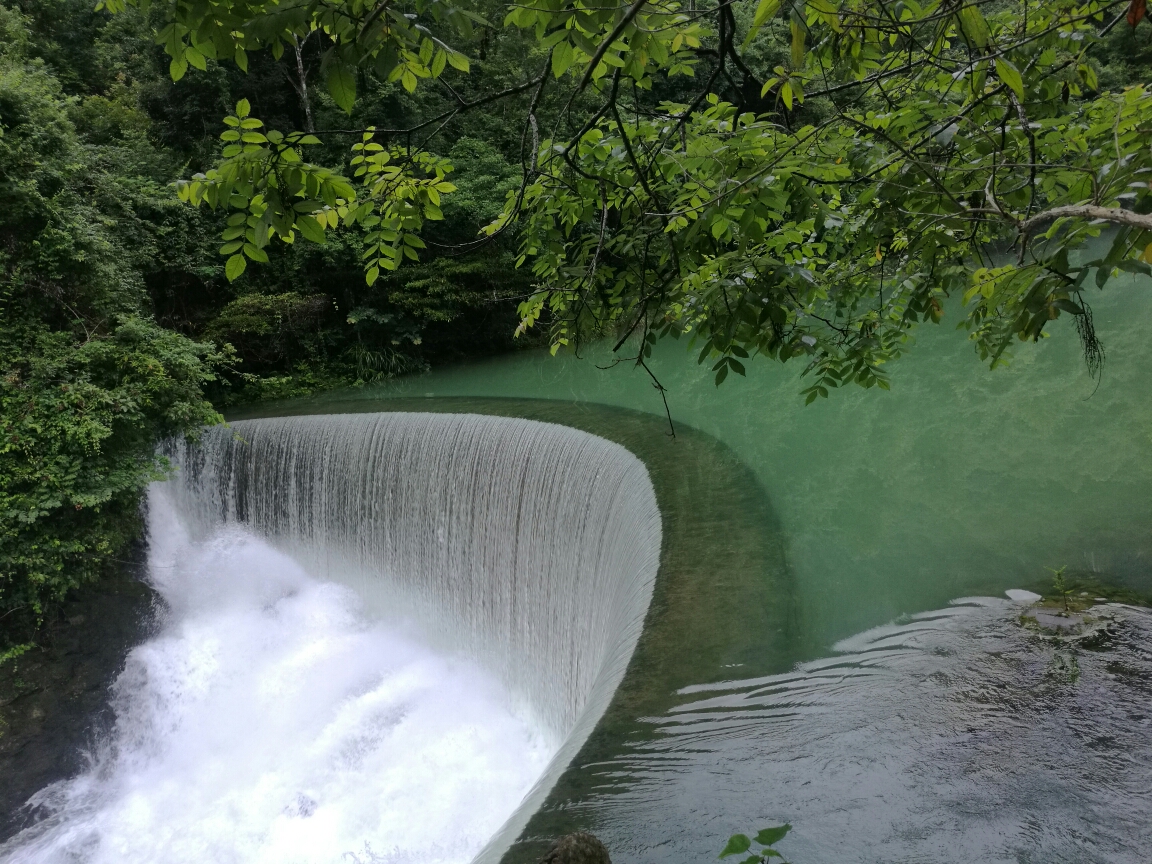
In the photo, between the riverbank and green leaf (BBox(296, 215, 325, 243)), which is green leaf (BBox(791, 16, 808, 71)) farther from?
the riverbank

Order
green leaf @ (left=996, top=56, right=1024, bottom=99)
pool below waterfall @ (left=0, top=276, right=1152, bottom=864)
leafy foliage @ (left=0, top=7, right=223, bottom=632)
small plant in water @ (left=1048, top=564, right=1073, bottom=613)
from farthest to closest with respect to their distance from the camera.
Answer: leafy foliage @ (left=0, top=7, right=223, bottom=632), small plant in water @ (left=1048, top=564, right=1073, bottom=613), pool below waterfall @ (left=0, top=276, right=1152, bottom=864), green leaf @ (left=996, top=56, right=1024, bottom=99)

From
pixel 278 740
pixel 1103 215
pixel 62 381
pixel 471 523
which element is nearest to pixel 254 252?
pixel 1103 215

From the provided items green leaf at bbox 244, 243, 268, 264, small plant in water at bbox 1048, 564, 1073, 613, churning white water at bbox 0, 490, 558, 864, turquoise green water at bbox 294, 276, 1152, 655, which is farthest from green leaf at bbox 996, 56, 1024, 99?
churning white water at bbox 0, 490, 558, 864

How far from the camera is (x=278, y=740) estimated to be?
Answer: 5.82 meters

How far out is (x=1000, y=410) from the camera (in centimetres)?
652

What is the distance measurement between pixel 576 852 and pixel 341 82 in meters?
1.45

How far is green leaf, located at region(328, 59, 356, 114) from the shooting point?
3.53ft

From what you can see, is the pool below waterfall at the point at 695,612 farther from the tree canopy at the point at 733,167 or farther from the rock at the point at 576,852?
the tree canopy at the point at 733,167

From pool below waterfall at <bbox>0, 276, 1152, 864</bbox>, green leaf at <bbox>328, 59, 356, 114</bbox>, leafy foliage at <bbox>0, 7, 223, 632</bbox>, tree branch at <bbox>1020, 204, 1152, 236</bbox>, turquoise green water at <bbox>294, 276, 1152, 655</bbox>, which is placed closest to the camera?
tree branch at <bbox>1020, 204, 1152, 236</bbox>

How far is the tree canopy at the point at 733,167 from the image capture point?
1132mm

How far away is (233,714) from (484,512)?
2.68 m

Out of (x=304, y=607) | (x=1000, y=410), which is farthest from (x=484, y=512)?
(x=1000, y=410)

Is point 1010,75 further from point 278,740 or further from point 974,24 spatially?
point 278,740

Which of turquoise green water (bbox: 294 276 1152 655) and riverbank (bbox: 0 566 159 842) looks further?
riverbank (bbox: 0 566 159 842)
